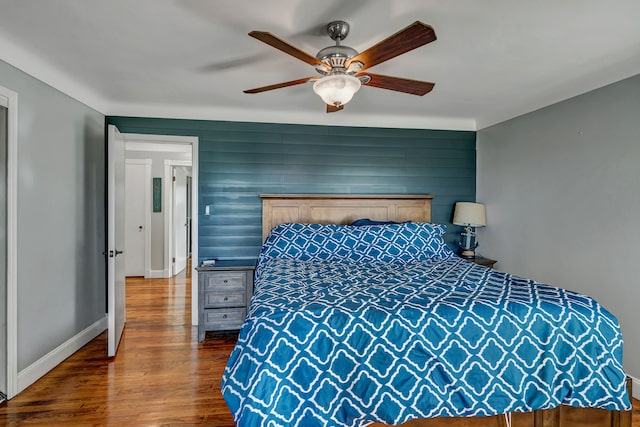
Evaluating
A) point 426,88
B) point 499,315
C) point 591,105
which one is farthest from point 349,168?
point 499,315

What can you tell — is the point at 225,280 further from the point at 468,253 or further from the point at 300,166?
the point at 468,253

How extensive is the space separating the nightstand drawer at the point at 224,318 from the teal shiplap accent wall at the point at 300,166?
658 mm

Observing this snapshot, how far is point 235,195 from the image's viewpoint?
12.5ft

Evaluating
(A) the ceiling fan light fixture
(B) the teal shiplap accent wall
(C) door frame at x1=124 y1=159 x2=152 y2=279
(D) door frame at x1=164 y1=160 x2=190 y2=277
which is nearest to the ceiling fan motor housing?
(A) the ceiling fan light fixture

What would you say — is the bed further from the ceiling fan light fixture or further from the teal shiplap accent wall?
the teal shiplap accent wall

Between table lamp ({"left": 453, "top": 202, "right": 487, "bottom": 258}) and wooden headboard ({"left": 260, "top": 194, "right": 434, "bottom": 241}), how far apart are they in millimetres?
334

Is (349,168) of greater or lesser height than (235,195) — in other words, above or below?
above

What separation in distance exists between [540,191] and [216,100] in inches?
129

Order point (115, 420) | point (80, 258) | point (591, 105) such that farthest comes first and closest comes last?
point (80, 258)
point (591, 105)
point (115, 420)

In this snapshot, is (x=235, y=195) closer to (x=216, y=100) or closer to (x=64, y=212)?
(x=216, y=100)

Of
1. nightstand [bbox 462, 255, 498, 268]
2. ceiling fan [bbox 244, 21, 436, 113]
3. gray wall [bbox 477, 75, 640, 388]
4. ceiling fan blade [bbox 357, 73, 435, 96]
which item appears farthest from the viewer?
nightstand [bbox 462, 255, 498, 268]

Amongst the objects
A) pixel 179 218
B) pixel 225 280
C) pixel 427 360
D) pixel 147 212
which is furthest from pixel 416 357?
pixel 179 218

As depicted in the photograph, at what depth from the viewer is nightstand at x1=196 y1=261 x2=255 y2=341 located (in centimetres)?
334

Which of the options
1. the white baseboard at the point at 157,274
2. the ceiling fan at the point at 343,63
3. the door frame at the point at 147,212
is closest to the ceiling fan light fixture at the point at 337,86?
the ceiling fan at the point at 343,63
